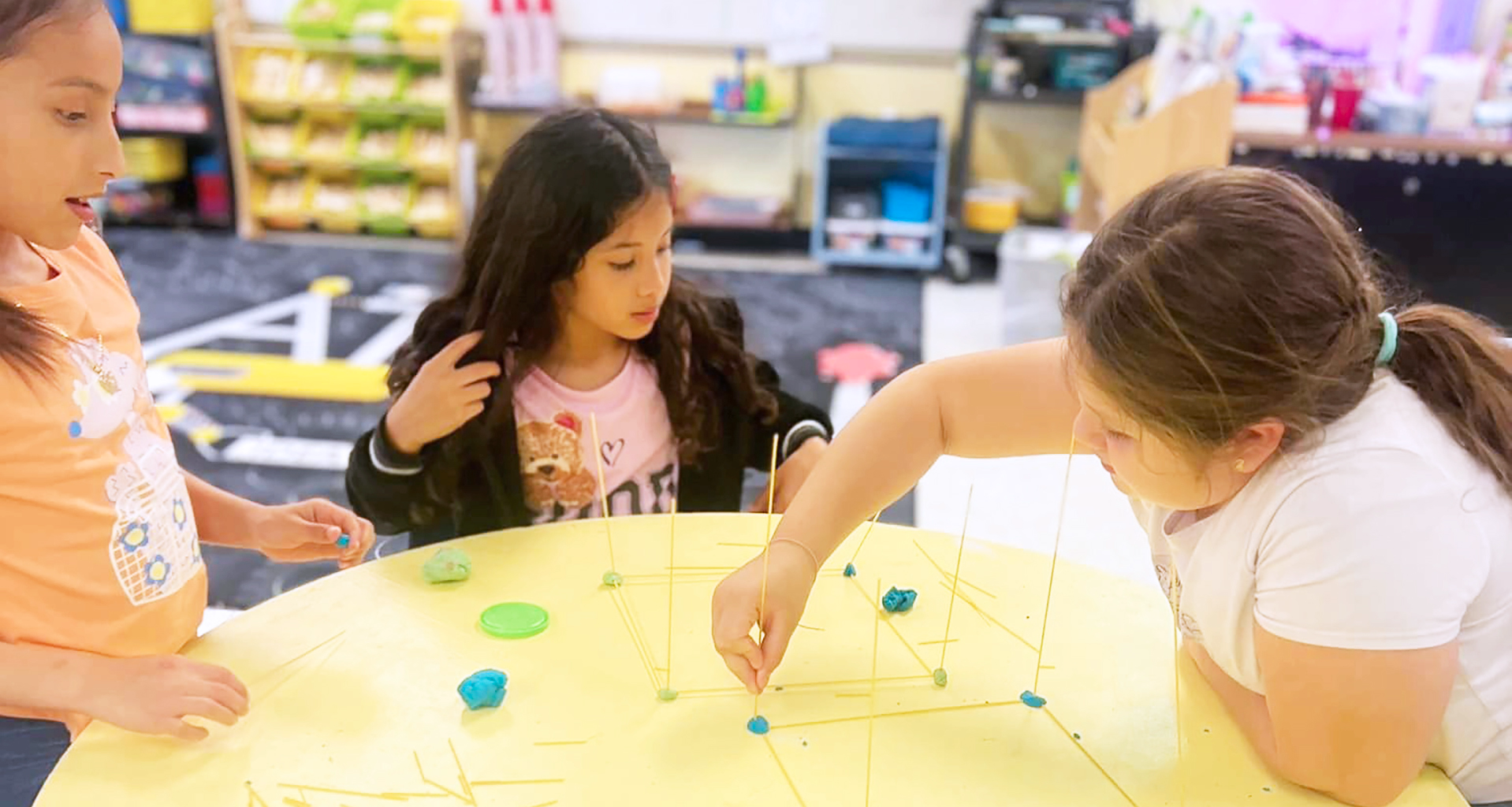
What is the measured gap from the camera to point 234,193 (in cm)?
477

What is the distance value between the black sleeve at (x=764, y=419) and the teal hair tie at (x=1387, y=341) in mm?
754

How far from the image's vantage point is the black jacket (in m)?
1.40

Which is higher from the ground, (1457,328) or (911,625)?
(1457,328)

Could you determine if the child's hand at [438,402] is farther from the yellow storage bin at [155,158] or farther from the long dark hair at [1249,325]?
the yellow storage bin at [155,158]

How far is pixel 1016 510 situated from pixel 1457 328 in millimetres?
1833

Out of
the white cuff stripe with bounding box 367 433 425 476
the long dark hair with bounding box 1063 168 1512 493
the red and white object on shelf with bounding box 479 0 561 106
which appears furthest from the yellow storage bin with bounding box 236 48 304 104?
the long dark hair with bounding box 1063 168 1512 493

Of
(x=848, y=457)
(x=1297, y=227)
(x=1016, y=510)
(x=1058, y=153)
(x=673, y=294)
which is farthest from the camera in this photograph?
(x=1058, y=153)

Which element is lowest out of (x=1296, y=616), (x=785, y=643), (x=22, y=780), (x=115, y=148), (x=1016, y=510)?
(x=1016, y=510)

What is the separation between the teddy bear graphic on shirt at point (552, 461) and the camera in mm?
1483

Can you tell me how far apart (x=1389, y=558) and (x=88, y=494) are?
1013 mm

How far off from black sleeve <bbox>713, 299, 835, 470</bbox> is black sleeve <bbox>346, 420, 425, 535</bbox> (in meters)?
0.41

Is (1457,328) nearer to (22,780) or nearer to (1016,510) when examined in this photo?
(22,780)

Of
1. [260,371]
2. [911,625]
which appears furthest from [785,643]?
[260,371]

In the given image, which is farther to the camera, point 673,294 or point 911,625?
point 673,294
